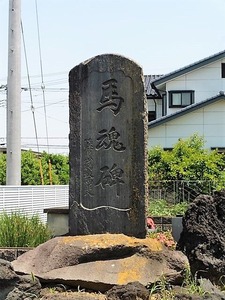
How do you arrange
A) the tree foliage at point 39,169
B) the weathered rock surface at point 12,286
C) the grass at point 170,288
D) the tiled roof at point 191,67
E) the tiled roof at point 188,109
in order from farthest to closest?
the tiled roof at point 191,67
the tiled roof at point 188,109
the tree foliage at point 39,169
the grass at point 170,288
the weathered rock surface at point 12,286

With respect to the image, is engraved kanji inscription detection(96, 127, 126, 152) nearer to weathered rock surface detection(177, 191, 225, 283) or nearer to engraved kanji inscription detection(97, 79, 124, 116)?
engraved kanji inscription detection(97, 79, 124, 116)

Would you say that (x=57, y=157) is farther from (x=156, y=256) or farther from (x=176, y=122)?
(x=156, y=256)

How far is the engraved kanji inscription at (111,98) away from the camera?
802cm

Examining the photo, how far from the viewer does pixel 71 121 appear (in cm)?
815

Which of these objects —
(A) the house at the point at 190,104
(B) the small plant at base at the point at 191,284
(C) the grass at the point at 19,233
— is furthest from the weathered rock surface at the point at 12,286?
(A) the house at the point at 190,104

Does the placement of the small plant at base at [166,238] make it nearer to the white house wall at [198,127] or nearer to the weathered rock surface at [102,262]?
the weathered rock surface at [102,262]

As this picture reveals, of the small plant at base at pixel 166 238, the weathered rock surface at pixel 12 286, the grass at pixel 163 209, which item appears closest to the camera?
the weathered rock surface at pixel 12 286

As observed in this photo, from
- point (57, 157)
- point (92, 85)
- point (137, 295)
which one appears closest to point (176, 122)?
point (57, 157)

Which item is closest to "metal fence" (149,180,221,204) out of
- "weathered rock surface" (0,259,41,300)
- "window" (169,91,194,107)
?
"weathered rock surface" (0,259,41,300)

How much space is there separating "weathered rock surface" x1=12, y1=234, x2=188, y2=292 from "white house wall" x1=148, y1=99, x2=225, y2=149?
20.3 metres

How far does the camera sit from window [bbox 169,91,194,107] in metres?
29.7

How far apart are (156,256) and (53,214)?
4.83m

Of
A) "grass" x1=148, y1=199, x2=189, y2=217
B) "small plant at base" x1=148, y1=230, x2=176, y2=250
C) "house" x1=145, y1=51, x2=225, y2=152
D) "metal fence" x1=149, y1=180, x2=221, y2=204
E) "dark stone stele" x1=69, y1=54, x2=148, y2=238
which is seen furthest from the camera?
"house" x1=145, y1=51, x2=225, y2=152

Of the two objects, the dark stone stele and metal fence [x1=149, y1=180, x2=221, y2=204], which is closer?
the dark stone stele
